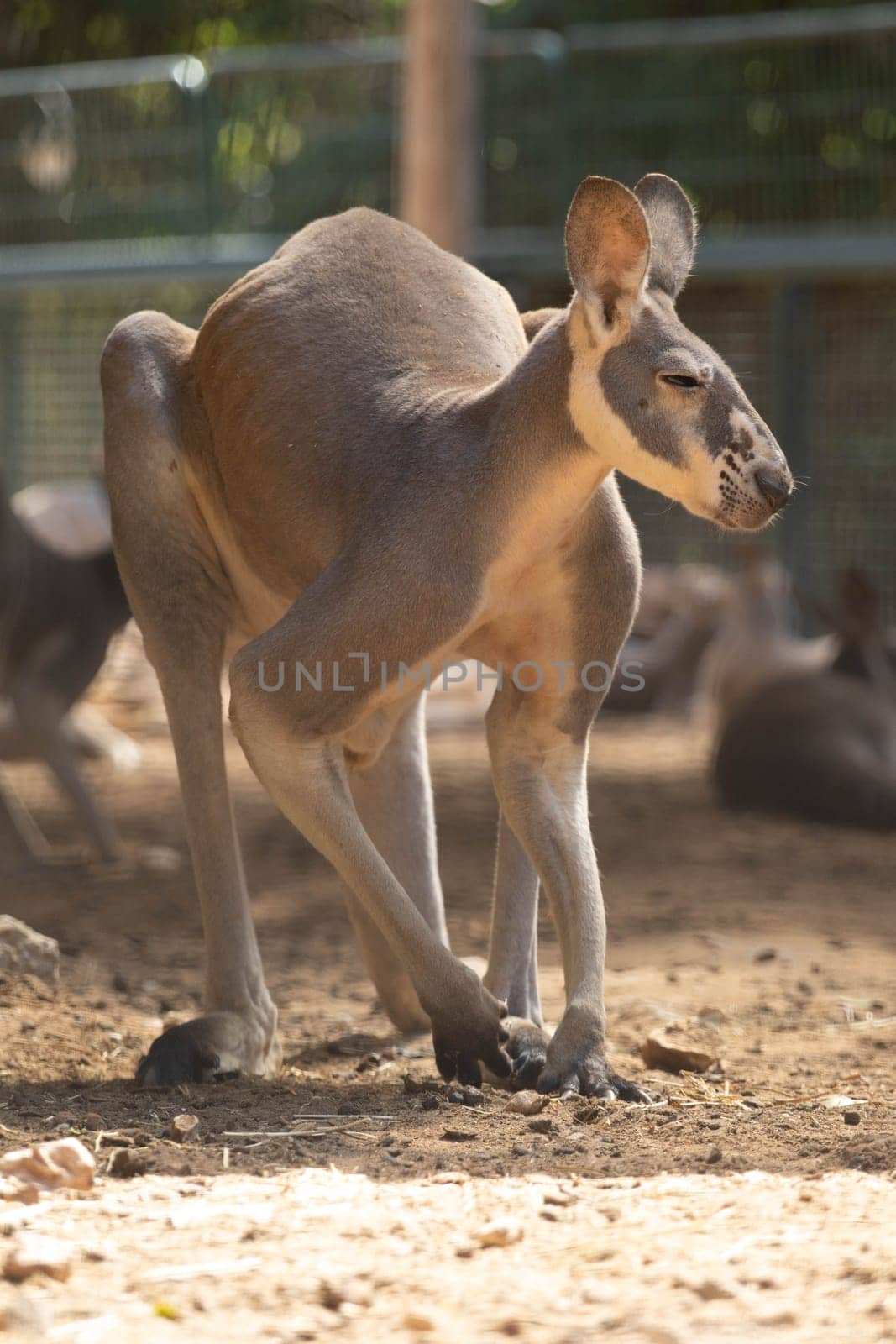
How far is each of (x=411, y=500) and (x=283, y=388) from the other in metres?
0.50

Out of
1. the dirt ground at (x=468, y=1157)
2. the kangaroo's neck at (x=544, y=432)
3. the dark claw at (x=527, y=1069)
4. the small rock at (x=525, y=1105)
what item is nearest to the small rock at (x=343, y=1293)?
the dirt ground at (x=468, y=1157)

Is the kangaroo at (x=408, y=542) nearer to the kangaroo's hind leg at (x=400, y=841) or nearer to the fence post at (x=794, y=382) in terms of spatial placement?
the kangaroo's hind leg at (x=400, y=841)

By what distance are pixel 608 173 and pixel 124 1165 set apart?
7867 millimetres

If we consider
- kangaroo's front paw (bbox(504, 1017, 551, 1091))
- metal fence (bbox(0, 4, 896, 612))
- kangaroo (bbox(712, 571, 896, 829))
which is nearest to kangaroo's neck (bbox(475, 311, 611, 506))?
kangaroo's front paw (bbox(504, 1017, 551, 1091))

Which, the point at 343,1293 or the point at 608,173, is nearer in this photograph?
the point at 343,1293

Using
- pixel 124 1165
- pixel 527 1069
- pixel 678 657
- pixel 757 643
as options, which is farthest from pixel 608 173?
pixel 124 1165

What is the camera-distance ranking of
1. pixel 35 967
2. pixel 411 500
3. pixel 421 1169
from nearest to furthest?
1. pixel 421 1169
2. pixel 411 500
3. pixel 35 967

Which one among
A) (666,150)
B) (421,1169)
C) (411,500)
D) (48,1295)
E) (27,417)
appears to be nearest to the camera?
(48,1295)

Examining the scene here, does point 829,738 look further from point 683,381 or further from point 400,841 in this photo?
point 683,381

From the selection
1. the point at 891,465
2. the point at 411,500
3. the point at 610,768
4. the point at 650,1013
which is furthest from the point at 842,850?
the point at 411,500

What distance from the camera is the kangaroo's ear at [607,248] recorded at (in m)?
3.14

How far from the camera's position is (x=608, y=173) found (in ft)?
32.0

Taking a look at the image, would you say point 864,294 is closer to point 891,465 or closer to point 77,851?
point 891,465

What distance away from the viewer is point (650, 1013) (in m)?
4.43
